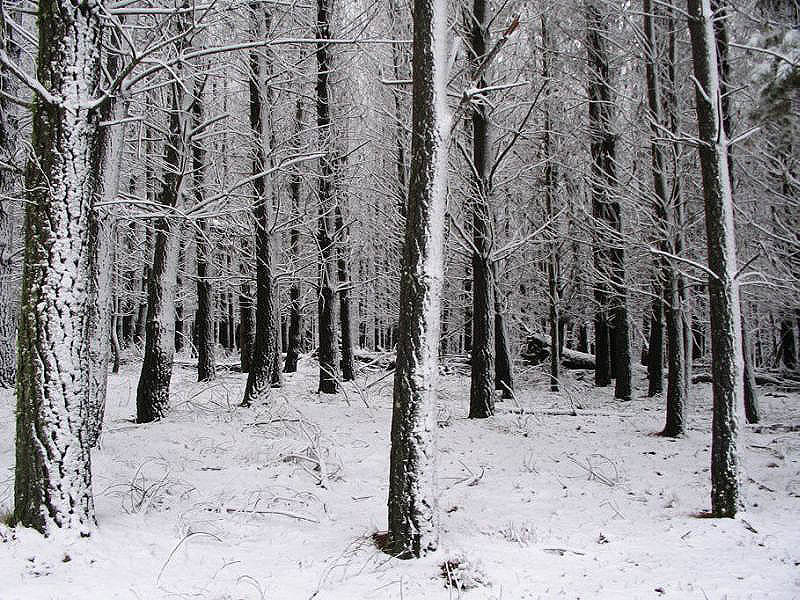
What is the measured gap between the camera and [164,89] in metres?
10.0

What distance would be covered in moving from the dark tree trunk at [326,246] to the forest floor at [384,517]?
12.4ft

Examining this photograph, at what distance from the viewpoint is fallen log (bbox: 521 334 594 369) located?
19156mm

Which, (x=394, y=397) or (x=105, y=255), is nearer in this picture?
(x=394, y=397)

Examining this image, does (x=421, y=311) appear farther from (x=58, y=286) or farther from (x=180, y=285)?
(x=180, y=285)

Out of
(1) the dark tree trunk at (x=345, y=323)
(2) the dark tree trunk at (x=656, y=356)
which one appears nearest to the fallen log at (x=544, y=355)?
(2) the dark tree trunk at (x=656, y=356)

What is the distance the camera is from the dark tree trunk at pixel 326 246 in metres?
12.6

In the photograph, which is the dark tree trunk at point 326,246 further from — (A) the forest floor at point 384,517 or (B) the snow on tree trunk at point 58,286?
(B) the snow on tree trunk at point 58,286

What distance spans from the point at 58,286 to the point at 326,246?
9.35m

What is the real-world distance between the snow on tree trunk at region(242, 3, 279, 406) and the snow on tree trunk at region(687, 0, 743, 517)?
768cm

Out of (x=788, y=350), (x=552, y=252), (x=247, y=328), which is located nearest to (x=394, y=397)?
(x=552, y=252)

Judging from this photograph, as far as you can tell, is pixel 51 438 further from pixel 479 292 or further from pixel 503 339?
pixel 503 339

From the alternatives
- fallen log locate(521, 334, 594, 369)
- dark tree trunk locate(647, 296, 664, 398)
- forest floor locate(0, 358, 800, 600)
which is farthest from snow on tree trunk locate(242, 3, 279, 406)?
fallen log locate(521, 334, 594, 369)

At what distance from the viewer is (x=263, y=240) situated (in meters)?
11.1

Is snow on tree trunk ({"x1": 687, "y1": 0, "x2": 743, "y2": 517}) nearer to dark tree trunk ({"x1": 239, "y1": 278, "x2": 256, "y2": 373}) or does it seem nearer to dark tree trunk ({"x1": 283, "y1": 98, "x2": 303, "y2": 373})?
dark tree trunk ({"x1": 283, "y1": 98, "x2": 303, "y2": 373})
